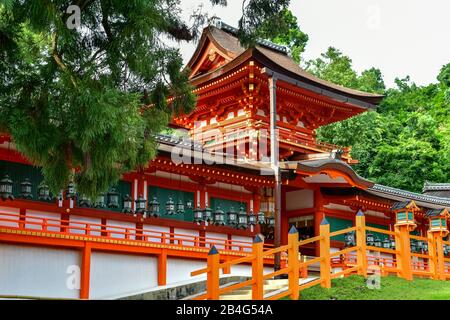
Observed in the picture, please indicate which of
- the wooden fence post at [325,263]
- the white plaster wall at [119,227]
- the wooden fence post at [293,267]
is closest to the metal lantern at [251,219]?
the white plaster wall at [119,227]

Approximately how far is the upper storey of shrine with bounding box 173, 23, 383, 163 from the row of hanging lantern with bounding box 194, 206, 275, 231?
4.06 metres

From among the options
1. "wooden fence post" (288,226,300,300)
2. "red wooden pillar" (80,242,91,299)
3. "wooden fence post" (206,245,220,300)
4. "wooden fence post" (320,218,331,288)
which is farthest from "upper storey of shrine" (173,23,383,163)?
"wooden fence post" (206,245,220,300)

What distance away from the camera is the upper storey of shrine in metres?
23.8

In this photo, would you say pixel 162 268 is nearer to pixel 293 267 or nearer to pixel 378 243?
pixel 293 267

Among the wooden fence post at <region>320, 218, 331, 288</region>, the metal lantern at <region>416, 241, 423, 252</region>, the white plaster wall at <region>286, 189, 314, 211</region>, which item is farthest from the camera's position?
the metal lantern at <region>416, 241, 423, 252</region>

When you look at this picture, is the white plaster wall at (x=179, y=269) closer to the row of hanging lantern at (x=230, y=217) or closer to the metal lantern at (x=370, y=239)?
the row of hanging lantern at (x=230, y=217)

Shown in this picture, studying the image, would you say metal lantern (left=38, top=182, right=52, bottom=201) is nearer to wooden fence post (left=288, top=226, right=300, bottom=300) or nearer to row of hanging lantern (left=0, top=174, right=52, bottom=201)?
row of hanging lantern (left=0, top=174, right=52, bottom=201)

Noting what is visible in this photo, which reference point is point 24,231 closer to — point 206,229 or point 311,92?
point 206,229

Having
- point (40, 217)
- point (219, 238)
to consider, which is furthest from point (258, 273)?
point (219, 238)

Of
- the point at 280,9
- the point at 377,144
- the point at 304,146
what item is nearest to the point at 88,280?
the point at 280,9

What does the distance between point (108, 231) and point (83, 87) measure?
7897 mm

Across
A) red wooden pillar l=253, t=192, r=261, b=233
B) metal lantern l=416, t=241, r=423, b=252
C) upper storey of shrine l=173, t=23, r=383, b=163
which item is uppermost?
upper storey of shrine l=173, t=23, r=383, b=163

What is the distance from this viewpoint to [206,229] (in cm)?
2089

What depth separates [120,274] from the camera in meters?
17.5
